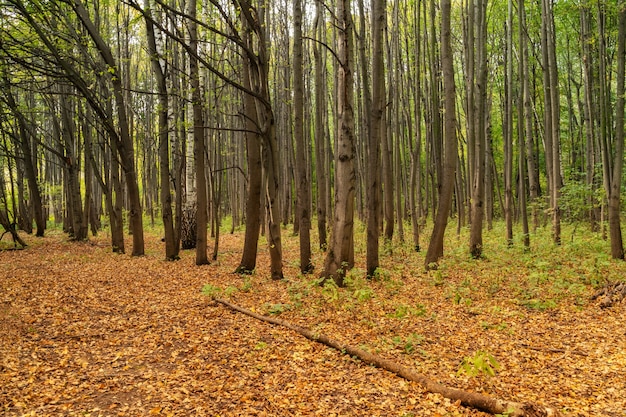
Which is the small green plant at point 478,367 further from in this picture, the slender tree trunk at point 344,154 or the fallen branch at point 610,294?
the fallen branch at point 610,294

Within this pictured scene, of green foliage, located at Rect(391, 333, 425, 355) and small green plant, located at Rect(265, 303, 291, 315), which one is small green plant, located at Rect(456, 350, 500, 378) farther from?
small green plant, located at Rect(265, 303, 291, 315)

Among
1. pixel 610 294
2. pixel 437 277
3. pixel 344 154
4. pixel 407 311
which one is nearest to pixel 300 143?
pixel 344 154

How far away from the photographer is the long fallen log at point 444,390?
11.3 feet

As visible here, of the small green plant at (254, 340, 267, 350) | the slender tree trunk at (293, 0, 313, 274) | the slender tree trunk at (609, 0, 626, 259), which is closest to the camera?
the small green plant at (254, 340, 267, 350)

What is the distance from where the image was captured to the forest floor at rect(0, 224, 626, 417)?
3.88m

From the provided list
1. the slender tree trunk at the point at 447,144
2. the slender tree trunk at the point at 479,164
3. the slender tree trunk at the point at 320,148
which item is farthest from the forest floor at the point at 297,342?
the slender tree trunk at the point at 320,148

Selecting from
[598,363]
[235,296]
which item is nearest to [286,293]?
[235,296]

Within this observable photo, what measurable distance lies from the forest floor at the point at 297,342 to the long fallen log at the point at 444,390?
0.30ft

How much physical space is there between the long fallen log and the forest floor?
91mm

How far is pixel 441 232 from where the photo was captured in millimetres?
9586

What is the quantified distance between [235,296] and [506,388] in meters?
4.46

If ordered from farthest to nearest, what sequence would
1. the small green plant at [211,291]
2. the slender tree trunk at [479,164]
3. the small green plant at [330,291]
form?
the slender tree trunk at [479,164], the small green plant at [211,291], the small green plant at [330,291]

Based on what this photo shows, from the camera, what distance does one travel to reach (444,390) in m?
3.97

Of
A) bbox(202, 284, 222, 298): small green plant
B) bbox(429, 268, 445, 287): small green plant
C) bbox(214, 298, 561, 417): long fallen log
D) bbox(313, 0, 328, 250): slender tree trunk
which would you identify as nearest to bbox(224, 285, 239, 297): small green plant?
bbox(202, 284, 222, 298): small green plant
